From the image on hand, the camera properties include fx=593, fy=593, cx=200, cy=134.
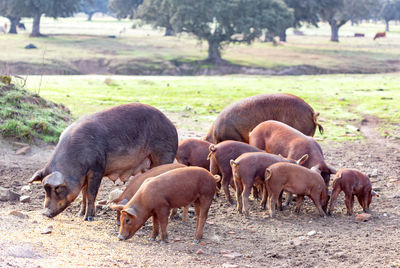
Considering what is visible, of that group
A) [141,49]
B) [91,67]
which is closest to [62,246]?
[91,67]

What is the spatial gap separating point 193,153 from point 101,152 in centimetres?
226

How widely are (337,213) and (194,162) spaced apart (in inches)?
103

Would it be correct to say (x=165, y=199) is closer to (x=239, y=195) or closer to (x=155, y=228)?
(x=155, y=228)

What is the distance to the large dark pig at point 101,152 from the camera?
7.80 meters

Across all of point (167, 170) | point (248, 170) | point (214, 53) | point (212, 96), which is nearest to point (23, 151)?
point (167, 170)

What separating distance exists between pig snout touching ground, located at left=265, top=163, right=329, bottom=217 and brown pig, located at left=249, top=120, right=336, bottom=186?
2.14 feet

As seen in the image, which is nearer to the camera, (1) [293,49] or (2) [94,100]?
(2) [94,100]

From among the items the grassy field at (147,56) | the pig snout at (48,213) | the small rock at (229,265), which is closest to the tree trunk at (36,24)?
the grassy field at (147,56)

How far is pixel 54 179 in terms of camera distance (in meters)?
7.65

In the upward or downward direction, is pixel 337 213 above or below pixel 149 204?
below

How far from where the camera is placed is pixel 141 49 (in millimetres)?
45594

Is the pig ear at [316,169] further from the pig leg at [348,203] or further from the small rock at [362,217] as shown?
the small rock at [362,217]

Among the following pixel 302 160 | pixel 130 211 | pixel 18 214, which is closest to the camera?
pixel 130 211

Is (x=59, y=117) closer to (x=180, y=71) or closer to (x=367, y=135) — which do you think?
(x=367, y=135)
